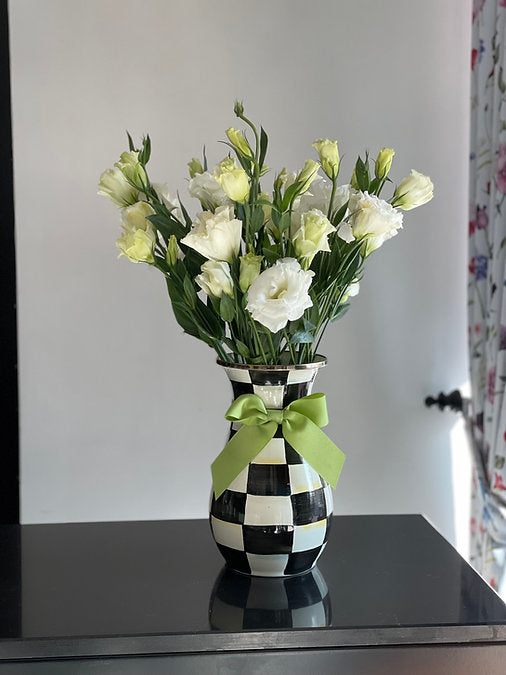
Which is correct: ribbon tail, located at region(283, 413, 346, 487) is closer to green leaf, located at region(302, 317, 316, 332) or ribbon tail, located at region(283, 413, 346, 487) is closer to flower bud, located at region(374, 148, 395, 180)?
green leaf, located at region(302, 317, 316, 332)

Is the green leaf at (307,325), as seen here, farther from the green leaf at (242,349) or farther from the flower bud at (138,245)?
the flower bud at (138,245)

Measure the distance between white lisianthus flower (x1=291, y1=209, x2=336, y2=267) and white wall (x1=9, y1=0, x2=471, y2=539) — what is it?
0.88 meters

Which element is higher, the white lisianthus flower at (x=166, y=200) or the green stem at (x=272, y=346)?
the white lisianthus flower at (x=166, y=200)

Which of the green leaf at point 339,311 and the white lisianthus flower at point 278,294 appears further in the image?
the green leaf at point 339,311

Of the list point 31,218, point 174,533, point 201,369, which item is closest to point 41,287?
point 31,218

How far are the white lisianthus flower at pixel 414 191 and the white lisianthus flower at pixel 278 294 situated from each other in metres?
0.19

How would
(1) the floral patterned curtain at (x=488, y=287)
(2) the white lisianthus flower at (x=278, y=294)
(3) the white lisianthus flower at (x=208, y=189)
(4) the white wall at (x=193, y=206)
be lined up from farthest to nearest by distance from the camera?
(4) the white wall at (x=193, y=206), (1) the floral patterned curtain at (x=488, y=287), (3) the white lisianthus flower at (x=208, y=189), (2) the white lisianthus flower at (x=278, y=294)

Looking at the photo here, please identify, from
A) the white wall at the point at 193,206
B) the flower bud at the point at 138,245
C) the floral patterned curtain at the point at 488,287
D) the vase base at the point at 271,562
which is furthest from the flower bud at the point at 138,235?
the floral patterned curtain at the point at 488,287

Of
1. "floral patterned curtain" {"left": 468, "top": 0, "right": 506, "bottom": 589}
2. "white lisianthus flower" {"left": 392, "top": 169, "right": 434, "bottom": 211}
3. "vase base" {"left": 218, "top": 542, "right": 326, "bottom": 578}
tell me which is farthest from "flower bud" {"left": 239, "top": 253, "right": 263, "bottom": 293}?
"floral patterned curtain" {"left": 468, "top": 0, "right": 506, "bottom": 589}

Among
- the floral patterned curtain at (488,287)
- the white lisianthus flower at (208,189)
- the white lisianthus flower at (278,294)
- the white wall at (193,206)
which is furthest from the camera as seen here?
the white wall at (193,206)

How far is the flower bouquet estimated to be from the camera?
91 centimetres

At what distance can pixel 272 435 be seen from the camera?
0.95 m

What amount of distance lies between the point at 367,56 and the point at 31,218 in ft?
2.81

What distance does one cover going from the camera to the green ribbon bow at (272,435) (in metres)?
0.95
